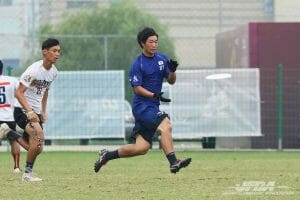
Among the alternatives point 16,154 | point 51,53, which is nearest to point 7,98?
point 16,154

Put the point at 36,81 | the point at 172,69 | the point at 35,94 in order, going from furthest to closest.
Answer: the point at 35,94 < the point at 36,81 < the point at 172,69

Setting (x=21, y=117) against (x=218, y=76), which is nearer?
(x=21, y=117)

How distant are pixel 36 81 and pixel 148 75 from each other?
62.0 inches

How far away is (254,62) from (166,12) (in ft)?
47.8

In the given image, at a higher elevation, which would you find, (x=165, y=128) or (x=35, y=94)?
(x=35, y=94)

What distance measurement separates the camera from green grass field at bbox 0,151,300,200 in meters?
11.5

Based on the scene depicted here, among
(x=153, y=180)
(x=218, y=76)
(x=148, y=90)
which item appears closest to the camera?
(x=148, y=90)

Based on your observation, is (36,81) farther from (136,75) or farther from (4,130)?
(4,130)

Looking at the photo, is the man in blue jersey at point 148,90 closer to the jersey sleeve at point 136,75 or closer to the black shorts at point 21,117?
the jersey sleeve at point 136,75

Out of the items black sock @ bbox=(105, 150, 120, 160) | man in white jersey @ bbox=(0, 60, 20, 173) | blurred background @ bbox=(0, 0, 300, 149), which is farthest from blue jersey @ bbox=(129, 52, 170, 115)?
blurred background @ bbox=(0, 0, 300, 149)

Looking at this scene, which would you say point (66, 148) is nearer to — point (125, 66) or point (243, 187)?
point (125, 66)

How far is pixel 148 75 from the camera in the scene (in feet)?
45.0

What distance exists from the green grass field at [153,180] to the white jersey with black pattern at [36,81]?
1.01m

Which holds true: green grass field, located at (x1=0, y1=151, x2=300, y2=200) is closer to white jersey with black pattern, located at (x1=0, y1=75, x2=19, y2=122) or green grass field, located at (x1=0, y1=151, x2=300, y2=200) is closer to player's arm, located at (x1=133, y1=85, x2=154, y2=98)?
white jersey with black pattern, located at (x1=0, y1=75, x2=19, y2=122)
